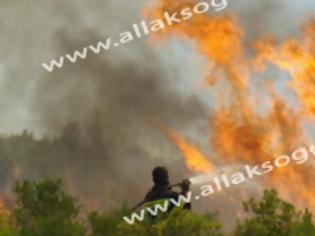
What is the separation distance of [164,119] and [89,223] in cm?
452

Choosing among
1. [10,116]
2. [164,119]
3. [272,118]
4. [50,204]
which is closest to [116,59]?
[164,119]

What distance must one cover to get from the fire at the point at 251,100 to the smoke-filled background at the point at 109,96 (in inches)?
5.8

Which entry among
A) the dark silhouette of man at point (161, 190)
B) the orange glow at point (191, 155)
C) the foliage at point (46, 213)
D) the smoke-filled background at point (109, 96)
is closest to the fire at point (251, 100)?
the orange glow at point (191, 155)

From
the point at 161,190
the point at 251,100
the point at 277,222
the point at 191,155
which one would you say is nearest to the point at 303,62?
the point at 251,100

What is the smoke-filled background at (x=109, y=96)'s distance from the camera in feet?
65.0

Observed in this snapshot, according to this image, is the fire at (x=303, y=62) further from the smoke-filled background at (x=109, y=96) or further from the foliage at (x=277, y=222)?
the foliage at (x=277, y=222)

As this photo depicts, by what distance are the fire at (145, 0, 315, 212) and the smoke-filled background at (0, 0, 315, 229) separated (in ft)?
0.48

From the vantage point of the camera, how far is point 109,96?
20.1 meters

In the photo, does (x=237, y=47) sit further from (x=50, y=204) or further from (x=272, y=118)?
(x=50, y=204)

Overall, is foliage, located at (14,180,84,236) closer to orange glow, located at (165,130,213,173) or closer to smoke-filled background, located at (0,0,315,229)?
smoke-filled background, located at (0,0,315,229)

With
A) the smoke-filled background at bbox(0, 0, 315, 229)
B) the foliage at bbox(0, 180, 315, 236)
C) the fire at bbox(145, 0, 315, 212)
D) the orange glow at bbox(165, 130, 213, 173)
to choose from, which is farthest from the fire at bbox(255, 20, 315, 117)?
the foliage at bbox(0, 180, 315, 236)

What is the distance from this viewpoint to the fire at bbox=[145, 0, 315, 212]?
2022cm

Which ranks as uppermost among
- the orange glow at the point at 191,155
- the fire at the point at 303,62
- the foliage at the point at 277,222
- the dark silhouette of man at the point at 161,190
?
the fire at the point at 303,62

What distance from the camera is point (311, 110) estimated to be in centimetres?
2042
